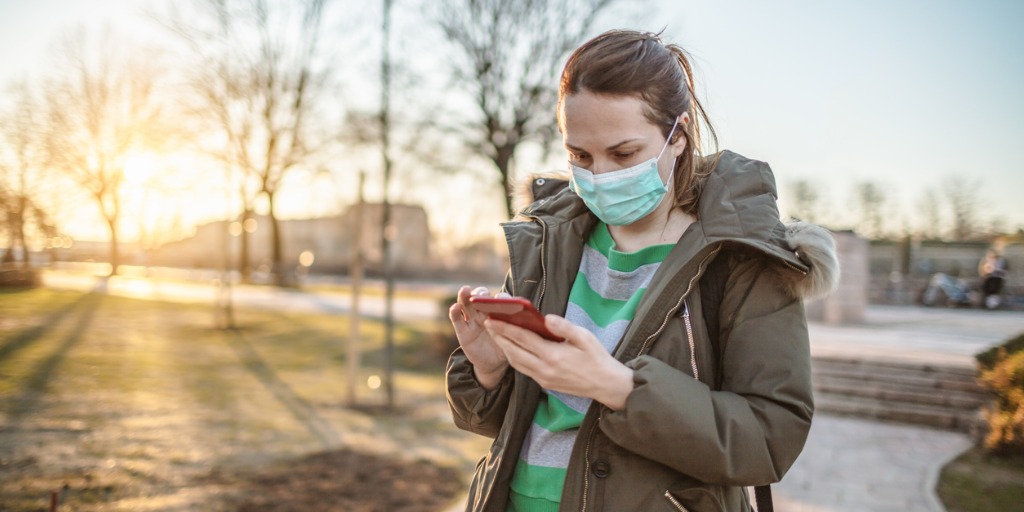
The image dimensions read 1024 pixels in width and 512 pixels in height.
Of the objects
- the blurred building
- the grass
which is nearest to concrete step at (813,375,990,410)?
the grass

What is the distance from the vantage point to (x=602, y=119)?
5.03 ft

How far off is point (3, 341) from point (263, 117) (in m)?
18.2

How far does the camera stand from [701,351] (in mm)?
1461

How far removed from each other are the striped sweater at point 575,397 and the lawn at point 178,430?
11.8 feet

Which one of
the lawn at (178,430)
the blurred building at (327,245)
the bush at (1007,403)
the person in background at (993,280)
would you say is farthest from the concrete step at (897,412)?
the blurred building at (327,245)

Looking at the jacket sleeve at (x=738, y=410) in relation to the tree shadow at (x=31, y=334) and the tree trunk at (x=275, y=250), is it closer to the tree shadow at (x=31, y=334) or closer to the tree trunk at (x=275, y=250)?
the tree shadow at (x=31, y=334)

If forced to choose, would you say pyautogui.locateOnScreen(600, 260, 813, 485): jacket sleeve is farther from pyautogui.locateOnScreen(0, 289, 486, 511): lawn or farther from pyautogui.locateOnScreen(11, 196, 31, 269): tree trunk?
pyautogui.locateOnScreen(11, 196, 31, 269): tree trunk

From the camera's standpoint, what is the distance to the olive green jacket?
1310 millimetres

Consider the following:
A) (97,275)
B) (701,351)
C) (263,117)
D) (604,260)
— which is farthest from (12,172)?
(263,117)

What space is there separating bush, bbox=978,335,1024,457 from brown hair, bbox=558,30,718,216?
20.4ft

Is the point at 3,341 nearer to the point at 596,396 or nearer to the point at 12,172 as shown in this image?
the point at 12,172

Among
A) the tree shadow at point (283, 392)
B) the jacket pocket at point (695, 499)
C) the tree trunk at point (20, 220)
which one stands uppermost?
the tree trunk at point (20, 220)

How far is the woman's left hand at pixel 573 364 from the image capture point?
50.1 inches

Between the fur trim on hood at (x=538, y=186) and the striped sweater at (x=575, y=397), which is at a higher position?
the fur trim on hood at (x=538, y=186)
